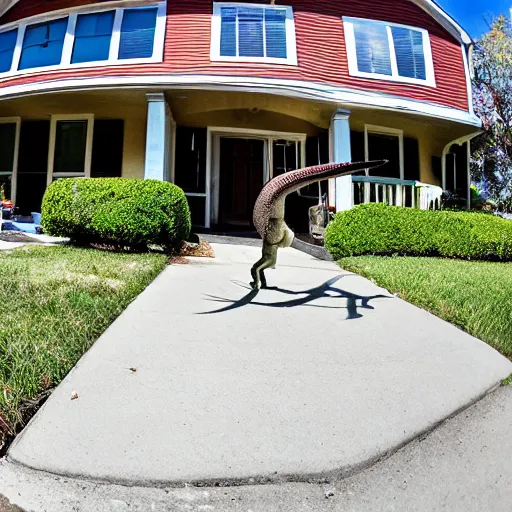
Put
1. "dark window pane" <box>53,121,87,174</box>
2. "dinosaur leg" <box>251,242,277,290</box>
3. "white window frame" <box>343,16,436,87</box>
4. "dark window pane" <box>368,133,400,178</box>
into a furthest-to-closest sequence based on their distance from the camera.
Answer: "dark window pane" <box>368,133,400,178</box>, "dark window pane" <box>53,121,87,174</box>, "white window frame" <box>343,16,436,87</box>, "dinosaur leg" <box>251,242,277,290</box>

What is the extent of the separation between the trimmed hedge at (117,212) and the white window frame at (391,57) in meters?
6.32

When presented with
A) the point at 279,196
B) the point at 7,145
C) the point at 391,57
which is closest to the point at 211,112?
the point at 391,57

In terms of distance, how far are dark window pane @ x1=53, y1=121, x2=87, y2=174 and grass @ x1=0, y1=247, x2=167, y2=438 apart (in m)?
5.98

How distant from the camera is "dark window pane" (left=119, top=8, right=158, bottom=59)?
10.4 meters

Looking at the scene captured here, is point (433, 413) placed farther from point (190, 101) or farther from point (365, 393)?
point (190, 101)

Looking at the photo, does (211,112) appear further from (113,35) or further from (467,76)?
(467,76)

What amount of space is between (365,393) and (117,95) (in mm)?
9931

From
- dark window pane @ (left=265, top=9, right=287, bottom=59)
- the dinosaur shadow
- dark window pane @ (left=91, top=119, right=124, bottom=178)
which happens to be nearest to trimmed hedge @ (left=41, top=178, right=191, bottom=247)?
the dinosaur shadow

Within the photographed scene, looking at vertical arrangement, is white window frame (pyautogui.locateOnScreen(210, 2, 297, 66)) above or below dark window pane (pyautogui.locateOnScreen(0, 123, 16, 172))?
above

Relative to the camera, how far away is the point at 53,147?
11.6m

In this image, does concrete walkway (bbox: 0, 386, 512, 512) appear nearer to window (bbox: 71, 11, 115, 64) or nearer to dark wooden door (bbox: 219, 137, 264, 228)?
dark wooden door (bbox: 219, 137, 264, 228)

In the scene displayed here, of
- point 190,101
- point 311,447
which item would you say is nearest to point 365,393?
point 311,447

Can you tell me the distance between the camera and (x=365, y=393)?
2287 mm

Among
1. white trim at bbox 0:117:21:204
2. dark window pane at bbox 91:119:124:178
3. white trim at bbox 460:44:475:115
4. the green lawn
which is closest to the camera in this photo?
the green lawn
